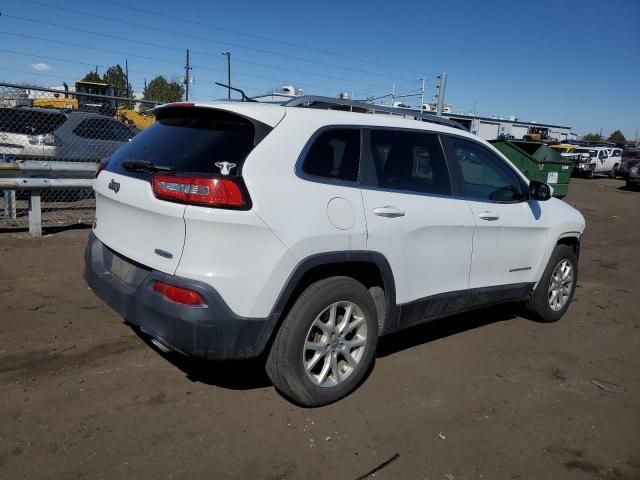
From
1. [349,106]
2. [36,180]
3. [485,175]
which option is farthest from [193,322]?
[36,180]

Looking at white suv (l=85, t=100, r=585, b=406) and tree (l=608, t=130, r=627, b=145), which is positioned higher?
tree (l=608, t=130, r=627, b=145)

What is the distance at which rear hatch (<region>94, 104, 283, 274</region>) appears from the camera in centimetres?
275

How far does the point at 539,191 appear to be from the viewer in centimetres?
460

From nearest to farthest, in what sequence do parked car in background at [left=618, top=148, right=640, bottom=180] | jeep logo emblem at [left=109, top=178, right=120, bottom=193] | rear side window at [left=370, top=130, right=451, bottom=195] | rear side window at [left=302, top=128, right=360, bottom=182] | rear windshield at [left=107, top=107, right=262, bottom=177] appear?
1. rear windshield at [left=107, top=107, right=262, bottom=177]
2. rear side window at [left=302, top=128, right=360, bottom=182]
3. jeep logo emblem at [left=109, top=178, right=120, bottom=193]
4. rear side window at [left=370, top=130, right=451, bottom=195]
5. parked car in background at [left=618, top=148, right=640, bottom=180]

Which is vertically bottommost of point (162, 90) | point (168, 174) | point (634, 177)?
point (168, 174)

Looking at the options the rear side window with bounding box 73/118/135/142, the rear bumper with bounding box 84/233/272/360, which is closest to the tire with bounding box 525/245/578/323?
the rear bumper with bounding box 84/233/272/360

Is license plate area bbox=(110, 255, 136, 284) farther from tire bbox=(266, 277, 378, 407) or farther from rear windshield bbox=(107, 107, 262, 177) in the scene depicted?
tire bbox=(266, 277, 378, 407)

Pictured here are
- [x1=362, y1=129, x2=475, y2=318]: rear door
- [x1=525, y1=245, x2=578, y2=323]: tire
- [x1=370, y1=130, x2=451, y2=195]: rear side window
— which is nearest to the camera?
[x1=362, y1=129, x2=475, y2=318]: rear door

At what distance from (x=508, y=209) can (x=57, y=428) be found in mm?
3648

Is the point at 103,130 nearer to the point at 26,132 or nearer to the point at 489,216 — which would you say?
the point at 26,132

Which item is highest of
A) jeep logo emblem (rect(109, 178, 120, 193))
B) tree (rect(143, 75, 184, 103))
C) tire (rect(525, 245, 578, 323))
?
tree (rect(143, 75, 184, 103))

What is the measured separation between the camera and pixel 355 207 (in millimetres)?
3174

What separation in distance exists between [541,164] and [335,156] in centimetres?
1167

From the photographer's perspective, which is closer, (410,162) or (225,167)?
(225,167)
